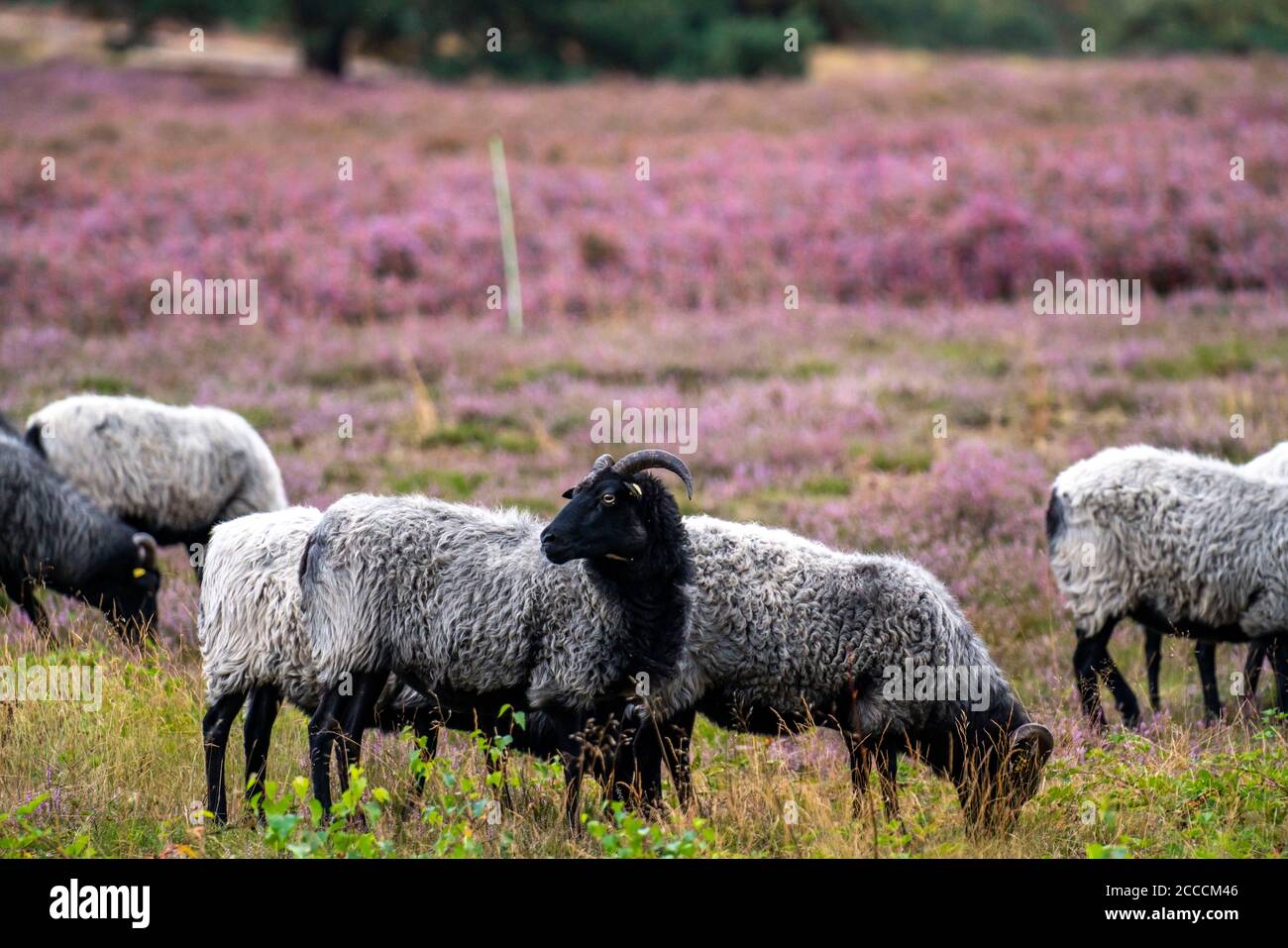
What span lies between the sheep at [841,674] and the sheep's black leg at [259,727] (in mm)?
1893

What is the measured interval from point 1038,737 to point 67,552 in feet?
23.5

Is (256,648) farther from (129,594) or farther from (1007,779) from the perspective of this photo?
(1007,779)

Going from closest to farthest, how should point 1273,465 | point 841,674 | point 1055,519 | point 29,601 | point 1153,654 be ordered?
point 841,674
point 1055,519
point 1153,654
point 1273,465
point 29,601

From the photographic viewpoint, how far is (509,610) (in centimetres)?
727

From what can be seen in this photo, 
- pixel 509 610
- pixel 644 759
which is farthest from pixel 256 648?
pixel 644 759

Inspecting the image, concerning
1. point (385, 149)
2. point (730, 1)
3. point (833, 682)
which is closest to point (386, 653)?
point (833, 682)

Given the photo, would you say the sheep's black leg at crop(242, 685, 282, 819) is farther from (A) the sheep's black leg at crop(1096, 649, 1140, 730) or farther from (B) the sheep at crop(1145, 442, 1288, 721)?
(B) the sheep at crop(1145, 442, 1288, 721)

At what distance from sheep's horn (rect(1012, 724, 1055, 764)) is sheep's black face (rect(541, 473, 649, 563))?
82.7 inches

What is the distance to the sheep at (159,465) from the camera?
1165 cm

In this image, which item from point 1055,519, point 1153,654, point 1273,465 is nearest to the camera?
point 1055,519

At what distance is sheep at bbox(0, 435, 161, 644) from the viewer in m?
10.5

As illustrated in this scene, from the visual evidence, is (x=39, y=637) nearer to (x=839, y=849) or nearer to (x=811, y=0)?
(x=839, y=849)

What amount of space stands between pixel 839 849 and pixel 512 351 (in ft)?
40.0

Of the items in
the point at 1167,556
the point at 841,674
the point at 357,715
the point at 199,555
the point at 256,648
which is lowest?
the point at 199,555
